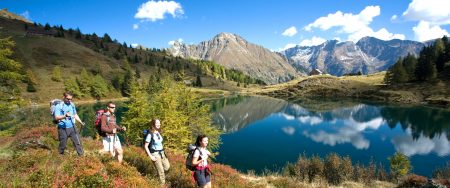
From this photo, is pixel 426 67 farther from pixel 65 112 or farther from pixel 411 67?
pixel 65 112

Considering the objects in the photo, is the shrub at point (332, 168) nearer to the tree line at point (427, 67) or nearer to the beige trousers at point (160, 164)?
the beige trousers at point (160, 164)

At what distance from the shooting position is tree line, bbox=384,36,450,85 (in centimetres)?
11712

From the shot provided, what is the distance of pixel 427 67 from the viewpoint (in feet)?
388

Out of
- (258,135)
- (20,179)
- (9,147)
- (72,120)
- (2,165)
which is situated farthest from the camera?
(258,135)

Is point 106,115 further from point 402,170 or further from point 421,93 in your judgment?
point 421,93

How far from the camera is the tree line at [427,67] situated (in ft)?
384

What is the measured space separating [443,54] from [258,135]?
318 feet

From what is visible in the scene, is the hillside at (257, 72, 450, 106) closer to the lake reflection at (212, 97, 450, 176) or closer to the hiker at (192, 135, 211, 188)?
the lake reflection at (212, 97, 450, 176)

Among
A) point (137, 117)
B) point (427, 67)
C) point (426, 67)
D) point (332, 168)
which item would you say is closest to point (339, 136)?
point (332, 168)

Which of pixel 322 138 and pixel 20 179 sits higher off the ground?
pixel 20 179

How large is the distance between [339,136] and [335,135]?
3.99 feet

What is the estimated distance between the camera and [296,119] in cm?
9469

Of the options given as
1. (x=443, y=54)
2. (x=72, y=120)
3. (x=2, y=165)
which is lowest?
(x=2, y=165)

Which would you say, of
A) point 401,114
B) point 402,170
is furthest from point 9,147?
point 401,114
